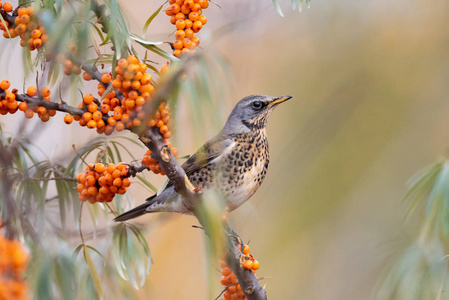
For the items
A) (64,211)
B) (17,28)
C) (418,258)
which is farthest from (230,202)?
(17,28)

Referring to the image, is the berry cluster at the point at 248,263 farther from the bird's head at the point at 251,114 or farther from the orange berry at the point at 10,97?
the bird's head at the point at 251,114

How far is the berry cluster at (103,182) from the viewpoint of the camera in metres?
1.39

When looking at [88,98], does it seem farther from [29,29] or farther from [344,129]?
[344,129]

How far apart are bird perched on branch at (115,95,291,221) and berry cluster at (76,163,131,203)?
1.58 ft

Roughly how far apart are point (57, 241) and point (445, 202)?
79cm

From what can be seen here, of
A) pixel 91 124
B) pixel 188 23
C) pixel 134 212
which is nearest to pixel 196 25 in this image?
pixel 188 23

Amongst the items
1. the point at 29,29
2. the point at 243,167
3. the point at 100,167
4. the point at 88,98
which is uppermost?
the point at 29,29

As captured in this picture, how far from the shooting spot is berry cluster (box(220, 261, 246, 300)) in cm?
158

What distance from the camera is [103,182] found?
1.40 metres

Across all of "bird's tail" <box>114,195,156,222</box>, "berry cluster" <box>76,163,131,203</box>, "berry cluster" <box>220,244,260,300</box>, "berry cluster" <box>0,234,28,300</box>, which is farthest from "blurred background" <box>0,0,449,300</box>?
"berry cluster" <box>0,234,28,300</box>

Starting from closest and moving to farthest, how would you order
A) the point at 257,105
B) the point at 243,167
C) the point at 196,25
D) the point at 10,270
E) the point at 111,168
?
the point at 10,270 → the point at 196,25 → the point at 111,168 → the point at 243,167 → the point at 257,105

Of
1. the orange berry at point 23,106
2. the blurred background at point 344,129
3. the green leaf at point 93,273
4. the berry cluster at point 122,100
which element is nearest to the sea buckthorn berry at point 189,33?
the berry cluster at point 122,100

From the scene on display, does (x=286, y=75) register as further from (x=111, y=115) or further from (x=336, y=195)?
(x=111, y=115)

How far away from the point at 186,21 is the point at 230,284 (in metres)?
0.66
